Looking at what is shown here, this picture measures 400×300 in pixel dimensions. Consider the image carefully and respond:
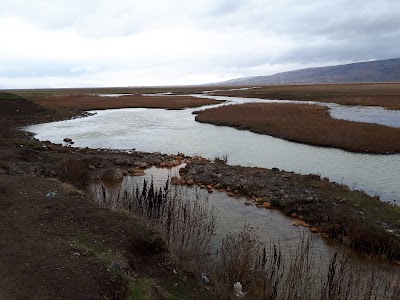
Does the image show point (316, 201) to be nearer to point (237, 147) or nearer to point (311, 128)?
point (237, 147)

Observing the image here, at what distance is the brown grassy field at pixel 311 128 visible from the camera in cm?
3047

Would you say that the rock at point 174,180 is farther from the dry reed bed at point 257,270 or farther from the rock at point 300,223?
the rock at point 300,223

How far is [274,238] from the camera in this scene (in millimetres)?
13727

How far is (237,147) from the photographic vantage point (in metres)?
32.6

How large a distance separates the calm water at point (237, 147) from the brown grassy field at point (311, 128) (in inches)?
55.6

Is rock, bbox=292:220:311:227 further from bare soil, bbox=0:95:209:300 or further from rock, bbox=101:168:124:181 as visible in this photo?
rock, bbox=101:168:124:181

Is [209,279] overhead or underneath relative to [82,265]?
underneath

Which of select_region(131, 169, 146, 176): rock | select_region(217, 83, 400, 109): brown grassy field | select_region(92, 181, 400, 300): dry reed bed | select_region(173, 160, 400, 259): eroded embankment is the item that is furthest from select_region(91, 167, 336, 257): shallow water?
select_region(217, 83, 400, 109): brown grassy field

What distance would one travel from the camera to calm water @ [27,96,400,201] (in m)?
22.8

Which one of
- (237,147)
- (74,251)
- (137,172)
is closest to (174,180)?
(137,172)

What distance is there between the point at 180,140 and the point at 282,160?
1278 centimetres

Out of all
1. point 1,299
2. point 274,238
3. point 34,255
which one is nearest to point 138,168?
point 274,238

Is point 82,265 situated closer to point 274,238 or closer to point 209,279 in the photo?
point 209,279

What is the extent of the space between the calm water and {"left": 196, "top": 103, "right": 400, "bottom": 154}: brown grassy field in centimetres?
141
